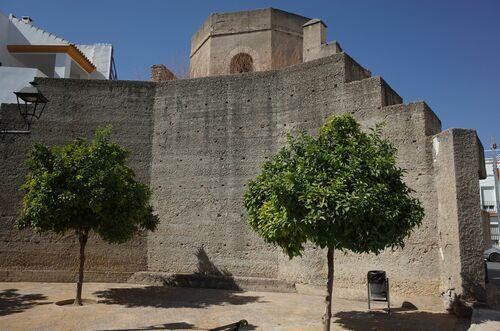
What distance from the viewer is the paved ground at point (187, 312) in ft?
25.2

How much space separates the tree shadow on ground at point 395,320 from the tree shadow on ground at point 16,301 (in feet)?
20.5

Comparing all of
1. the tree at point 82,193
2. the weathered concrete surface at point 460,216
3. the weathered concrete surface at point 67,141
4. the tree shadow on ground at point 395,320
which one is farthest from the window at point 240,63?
the tree shadow on ground at point 395,320

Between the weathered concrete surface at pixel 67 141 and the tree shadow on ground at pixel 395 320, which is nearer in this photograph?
the tree shadow on ground at pixel 395 320

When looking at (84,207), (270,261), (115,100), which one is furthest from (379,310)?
(115,100)

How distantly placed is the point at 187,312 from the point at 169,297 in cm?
175

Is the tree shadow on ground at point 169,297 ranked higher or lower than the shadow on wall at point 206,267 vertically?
lower

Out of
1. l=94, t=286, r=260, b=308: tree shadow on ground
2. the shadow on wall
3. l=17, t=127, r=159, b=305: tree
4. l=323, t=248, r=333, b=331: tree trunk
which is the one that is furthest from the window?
l=323, t=248, r=333, b=331: tree trunk

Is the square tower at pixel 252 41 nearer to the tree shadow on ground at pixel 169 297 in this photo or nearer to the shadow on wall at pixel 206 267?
the shadow on wall at pixel 206 267

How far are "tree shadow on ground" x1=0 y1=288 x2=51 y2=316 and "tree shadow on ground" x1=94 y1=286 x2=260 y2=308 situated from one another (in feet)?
4.33

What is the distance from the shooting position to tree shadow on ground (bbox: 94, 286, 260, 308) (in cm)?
962

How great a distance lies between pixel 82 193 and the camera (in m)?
9.06

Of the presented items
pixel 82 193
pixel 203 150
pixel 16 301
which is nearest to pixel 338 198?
pixel 82 193

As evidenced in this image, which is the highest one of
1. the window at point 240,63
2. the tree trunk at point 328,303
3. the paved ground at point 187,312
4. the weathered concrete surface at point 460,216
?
the window at point 240,63

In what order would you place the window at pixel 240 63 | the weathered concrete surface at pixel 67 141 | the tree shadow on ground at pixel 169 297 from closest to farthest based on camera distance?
the tree shadow on ground at pixel 169 297, the weathered concrete surface at pixel 67 141, the window at pixel 240 63
